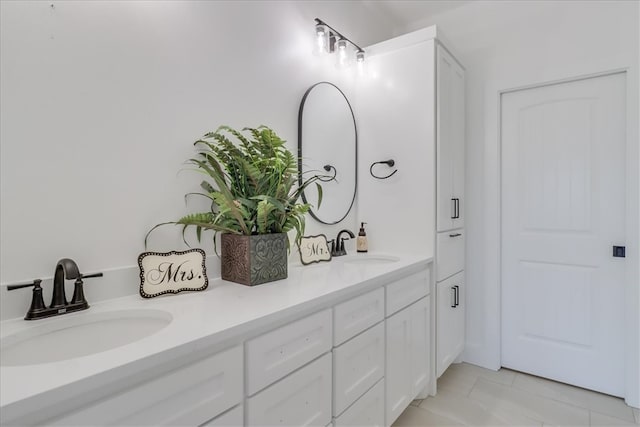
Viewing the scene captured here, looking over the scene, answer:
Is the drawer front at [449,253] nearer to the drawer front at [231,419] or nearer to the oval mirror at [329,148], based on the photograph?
the oval mirror at [329,148]

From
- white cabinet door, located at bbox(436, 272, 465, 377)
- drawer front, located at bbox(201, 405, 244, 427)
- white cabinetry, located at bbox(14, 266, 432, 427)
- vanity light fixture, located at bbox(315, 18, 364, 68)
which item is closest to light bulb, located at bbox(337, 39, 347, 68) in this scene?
vanity light fixture, located at bbox(315, 18, 364, 68)

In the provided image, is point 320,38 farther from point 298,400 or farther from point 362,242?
point 298,400

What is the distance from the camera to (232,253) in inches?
53.6

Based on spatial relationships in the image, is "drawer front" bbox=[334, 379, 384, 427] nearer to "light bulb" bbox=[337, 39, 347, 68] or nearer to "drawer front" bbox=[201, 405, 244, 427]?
"drawer front" bbox=[201, 405, 244, 427]

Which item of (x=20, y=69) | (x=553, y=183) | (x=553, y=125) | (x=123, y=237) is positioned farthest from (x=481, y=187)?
(x=20, y=69)

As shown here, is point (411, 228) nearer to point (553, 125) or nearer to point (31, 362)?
point (553, 125)

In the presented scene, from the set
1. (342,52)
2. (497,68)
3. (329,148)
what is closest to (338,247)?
(329,148)

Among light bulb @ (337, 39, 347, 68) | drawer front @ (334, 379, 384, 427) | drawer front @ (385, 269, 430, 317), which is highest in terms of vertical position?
light bulb @ (337, 39, 347, 68)

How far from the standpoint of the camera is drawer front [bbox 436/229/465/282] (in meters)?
2.04

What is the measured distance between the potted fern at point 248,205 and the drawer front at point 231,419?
0.48m

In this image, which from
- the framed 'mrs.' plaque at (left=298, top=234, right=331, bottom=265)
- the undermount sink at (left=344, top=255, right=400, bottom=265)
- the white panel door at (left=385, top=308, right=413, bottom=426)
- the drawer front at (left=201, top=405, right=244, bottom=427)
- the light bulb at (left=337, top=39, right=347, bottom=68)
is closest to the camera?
the drawer front at (left=201, top=405, right=244, bottom=427)

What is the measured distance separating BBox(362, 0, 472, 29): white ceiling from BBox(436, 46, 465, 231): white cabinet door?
59cm

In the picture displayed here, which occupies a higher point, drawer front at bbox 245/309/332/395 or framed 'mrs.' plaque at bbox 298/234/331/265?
framed 'mrs.' plaque at bbox 298/234/331/265

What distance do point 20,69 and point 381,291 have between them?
4.78 ft
